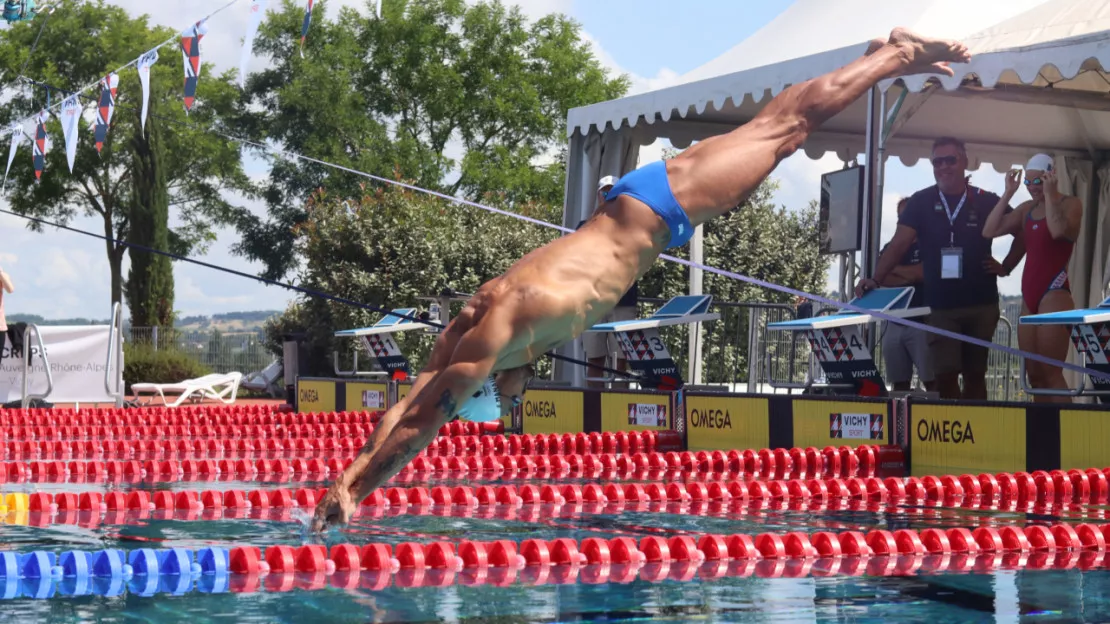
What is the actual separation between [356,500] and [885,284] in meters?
6.92

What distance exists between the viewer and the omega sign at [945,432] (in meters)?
8.34

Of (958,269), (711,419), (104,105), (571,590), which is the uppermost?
(104,105)

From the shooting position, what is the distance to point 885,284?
10.6 m

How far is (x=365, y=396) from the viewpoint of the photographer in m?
14.0

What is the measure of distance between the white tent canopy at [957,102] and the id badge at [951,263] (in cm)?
125

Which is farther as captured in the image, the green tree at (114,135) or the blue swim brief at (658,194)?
the green tree at (114,135)

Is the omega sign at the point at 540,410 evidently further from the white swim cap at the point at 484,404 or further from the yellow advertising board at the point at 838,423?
the white swim cap at the point at 484,404

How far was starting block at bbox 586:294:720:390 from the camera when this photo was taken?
11203 millimetres

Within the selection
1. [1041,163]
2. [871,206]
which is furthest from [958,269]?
[871,206]

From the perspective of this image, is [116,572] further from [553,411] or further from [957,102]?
[957,102]

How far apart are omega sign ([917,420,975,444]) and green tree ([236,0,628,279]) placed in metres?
29.6

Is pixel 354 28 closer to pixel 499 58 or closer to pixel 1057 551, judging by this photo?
pixel 499 58

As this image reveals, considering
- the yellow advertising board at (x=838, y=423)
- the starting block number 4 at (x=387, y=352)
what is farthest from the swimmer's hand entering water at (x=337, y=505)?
the starting block number 4 at (x=387, y=352)

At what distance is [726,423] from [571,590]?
218 inches
